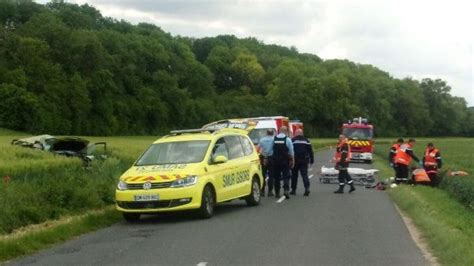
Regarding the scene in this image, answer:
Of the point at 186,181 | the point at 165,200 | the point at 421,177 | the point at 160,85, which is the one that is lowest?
the point at 421,177

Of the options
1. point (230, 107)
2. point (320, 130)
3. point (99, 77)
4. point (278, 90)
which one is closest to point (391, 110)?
point (320, 130)

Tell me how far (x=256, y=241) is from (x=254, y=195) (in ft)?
19.2

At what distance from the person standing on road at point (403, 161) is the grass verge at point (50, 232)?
10720 millimetres

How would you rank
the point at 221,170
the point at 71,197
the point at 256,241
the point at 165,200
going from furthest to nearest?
the point at 221,170, the point at 71,197, the point at 165,200, the point at 256,241

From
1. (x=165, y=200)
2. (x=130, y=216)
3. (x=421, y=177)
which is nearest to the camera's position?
(x=165, y=200)

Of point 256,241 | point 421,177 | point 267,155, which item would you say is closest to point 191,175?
point 256,241

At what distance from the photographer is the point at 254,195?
17.2 meters

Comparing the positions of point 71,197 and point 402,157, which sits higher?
point 402,157

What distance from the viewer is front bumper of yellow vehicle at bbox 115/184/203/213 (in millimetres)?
13930

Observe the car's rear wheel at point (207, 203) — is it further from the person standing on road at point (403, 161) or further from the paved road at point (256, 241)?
the person standing on road at point (403, 161)

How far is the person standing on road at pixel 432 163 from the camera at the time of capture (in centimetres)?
2272

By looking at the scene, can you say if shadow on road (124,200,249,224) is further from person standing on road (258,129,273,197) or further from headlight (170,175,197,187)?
person standing on road (258,129,273,197)

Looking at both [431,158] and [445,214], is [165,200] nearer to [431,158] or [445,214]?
→ [445,214]

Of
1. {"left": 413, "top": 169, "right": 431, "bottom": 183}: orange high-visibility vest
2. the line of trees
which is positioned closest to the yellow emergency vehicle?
{"left": 413, "top": 169, "right": 431, "bottom": 183}: orange high-visibility vest
